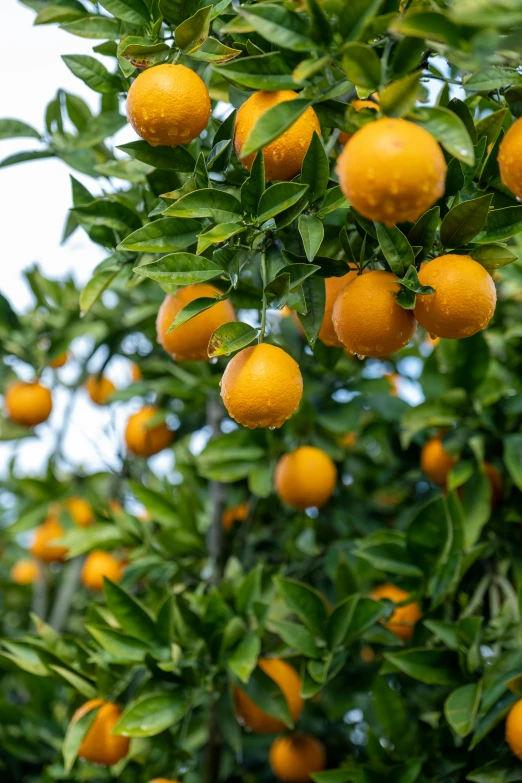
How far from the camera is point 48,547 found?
9.27ft

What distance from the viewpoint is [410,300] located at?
116 centimetres

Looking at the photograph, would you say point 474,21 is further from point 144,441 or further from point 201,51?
point 144,441

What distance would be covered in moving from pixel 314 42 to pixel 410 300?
1.23 ft

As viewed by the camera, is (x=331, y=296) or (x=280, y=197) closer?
(x=280, y=197)

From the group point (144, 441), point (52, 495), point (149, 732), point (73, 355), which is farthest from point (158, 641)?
point (73, 355)

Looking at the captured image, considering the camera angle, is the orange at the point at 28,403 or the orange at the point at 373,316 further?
the orange at the point at 28,403

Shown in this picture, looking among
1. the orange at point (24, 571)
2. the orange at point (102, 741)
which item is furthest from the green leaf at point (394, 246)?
the orange at point (24, 571)

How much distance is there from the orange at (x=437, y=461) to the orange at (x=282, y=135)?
1091 millimetres

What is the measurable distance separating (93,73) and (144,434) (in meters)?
1.32

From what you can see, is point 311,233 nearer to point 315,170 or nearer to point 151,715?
point 315,170

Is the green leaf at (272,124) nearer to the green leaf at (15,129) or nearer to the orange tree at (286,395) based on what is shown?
the orange tree at (286,395)

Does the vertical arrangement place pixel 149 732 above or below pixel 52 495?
above

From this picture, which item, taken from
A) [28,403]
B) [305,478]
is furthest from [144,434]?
[305,478]

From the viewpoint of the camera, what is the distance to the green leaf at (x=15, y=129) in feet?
5.90
